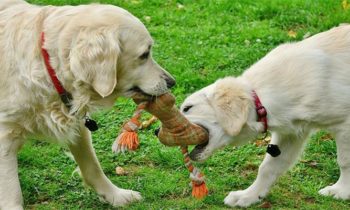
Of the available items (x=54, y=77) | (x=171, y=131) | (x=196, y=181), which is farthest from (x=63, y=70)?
(x=196, y=181)

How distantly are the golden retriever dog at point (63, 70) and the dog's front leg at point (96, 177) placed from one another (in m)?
0.37

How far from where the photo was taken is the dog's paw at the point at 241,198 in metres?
4.89

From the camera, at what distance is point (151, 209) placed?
4.76 m

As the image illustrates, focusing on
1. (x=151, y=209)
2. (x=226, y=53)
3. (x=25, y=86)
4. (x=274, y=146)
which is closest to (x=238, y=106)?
(x=274, y=146)

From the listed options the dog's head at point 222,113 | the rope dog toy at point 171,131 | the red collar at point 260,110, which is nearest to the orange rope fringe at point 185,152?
the rope dog toy at point 171,131

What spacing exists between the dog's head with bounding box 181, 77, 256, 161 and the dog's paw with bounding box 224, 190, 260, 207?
1.13 feet

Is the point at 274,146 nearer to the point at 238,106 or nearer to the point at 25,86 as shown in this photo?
the point at 238,106

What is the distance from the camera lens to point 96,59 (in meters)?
4.01

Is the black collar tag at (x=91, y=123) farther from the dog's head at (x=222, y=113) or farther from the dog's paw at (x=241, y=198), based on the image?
the dog's paw at (x=241, y=198)

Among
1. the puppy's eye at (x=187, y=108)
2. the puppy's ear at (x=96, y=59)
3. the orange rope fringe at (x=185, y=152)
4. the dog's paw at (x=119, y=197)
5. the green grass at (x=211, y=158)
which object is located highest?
the puppy's ear at (x=96, y=59)

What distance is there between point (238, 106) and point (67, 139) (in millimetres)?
1187

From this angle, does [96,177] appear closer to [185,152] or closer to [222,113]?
[185,152]

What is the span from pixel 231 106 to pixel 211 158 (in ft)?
3.01

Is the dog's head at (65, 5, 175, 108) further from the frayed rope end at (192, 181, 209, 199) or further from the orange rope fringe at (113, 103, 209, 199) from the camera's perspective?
the frayed rope end at (192, 181, 209, 199)
